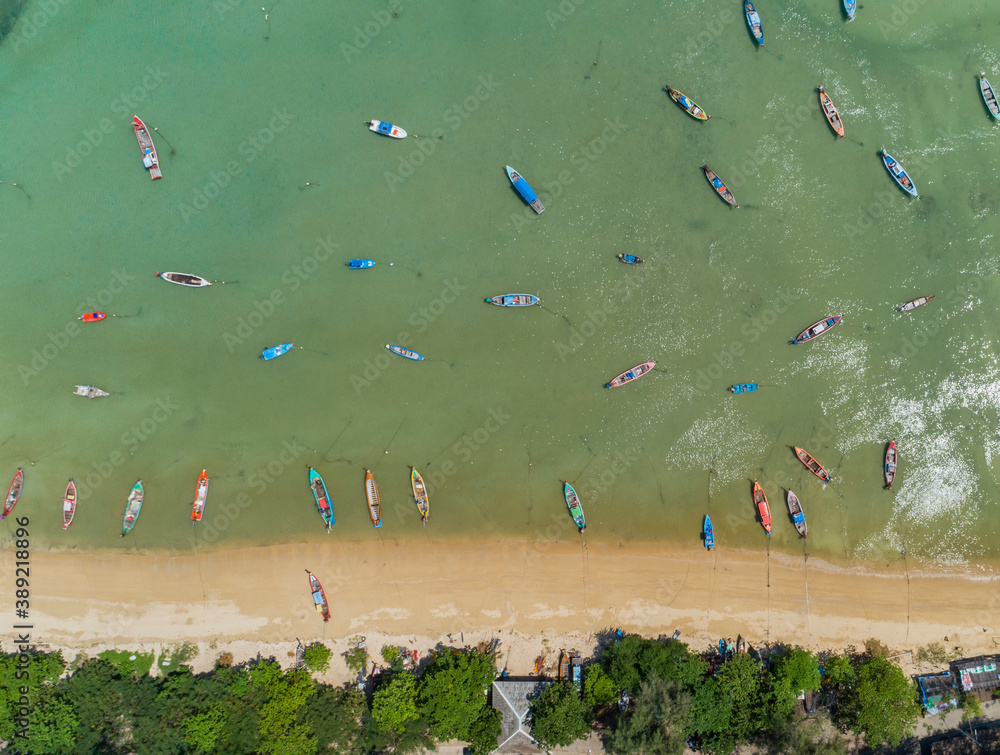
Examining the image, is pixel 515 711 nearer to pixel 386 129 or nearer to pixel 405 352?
pixel 405 352

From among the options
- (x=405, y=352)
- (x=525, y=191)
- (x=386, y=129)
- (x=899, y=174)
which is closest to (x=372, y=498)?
(x=405, y=352)

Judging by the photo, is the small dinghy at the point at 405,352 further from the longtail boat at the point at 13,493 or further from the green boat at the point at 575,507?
the longtail boat at the point at 13,493

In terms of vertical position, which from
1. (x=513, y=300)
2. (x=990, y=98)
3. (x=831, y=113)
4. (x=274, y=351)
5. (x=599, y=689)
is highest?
(x=990, y=98)

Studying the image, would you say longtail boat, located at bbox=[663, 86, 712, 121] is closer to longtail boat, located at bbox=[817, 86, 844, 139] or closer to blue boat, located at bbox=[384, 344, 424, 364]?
longtail boat, located at bbox=[817, 86, 844, 139]

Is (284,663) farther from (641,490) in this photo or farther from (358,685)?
(641,490)

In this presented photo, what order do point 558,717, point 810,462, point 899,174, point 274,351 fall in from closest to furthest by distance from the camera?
1. point 558,717
2. point 274,351
3. point 810,462
4. point 899,174

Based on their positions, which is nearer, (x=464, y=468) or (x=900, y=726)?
(x=900, y=726)

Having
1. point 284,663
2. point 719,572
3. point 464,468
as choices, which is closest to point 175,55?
point 464,468
